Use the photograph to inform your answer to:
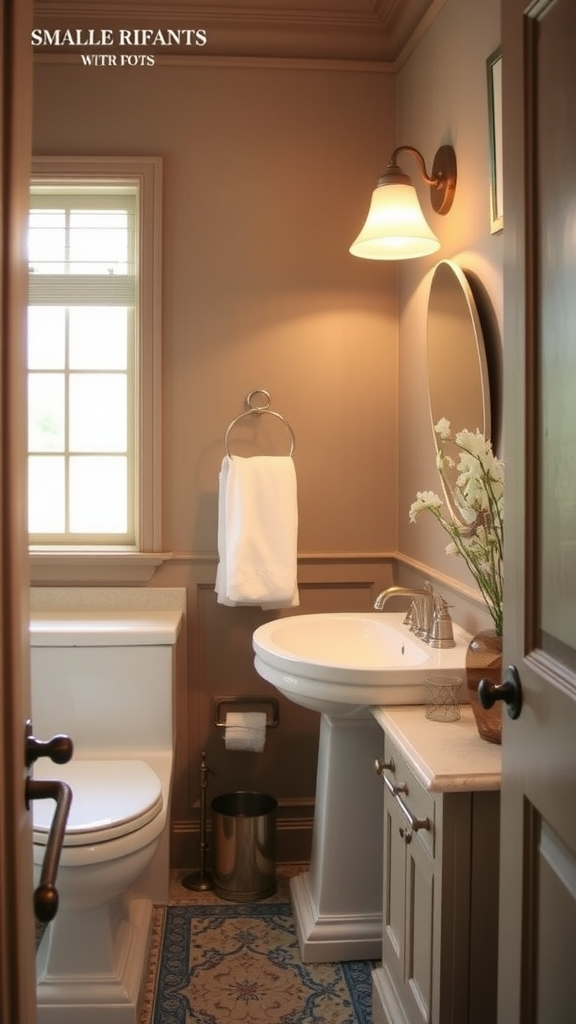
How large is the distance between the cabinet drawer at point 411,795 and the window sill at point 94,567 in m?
1.23

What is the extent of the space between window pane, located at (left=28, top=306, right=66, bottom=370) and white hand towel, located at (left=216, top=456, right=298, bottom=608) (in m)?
0.66

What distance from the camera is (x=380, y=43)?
2857 mm

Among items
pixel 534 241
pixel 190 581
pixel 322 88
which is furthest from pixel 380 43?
pixel 534 241

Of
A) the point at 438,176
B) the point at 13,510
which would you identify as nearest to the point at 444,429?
the point at 438,176

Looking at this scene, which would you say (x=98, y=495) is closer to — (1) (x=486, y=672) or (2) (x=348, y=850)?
(2) (x=348, y=850)

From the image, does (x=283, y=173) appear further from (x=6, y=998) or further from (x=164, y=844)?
(x=6, y=998)

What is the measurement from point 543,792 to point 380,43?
2.47 metres

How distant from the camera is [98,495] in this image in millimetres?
3008

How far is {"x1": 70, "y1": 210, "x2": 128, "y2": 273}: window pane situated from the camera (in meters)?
2.95

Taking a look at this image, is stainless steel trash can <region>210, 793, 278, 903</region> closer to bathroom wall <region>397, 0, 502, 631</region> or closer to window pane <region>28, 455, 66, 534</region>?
bathroom wall <region>397, 0, 502, 631</region>

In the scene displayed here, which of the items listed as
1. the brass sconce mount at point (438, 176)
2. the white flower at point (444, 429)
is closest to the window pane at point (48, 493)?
the brass sconce mount at point (438, 176)

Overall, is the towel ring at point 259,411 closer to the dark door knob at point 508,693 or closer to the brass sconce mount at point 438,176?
the brass sconce mount at point 438,176

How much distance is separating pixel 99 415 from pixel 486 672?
170cm

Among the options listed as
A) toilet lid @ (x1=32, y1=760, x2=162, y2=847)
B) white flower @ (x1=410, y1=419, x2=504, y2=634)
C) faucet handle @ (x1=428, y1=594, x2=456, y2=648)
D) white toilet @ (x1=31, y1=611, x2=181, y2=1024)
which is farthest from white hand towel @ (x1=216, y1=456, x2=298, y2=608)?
white flower @ (x1=410, y1=419, x2=504, y2=634)
